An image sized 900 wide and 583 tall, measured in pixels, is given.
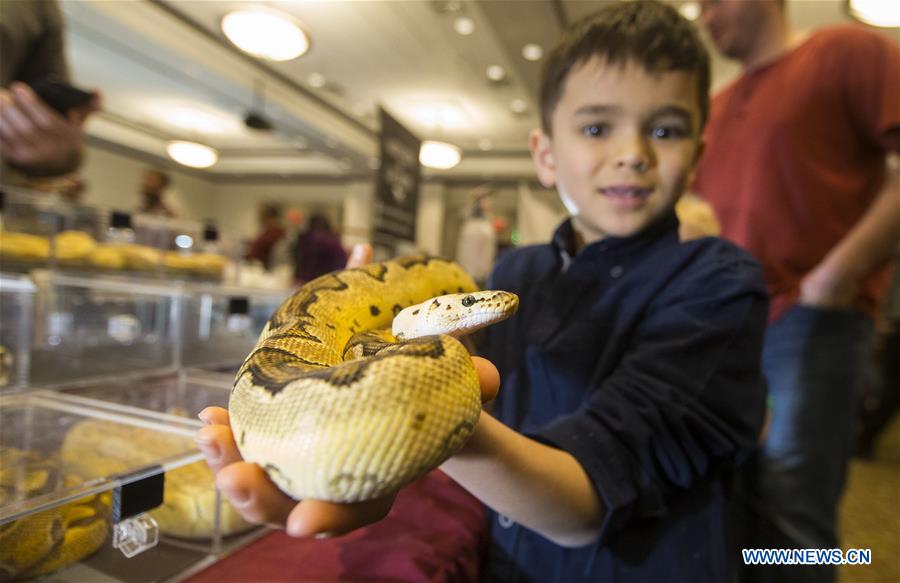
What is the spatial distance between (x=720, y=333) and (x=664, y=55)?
0.79 meters

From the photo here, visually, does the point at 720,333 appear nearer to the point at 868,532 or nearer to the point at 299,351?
the point at 299,351

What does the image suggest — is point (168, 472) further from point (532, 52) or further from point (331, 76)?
point (331, 76)

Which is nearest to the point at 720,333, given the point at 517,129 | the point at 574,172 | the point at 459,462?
the point at 574,172

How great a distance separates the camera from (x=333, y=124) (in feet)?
33.9

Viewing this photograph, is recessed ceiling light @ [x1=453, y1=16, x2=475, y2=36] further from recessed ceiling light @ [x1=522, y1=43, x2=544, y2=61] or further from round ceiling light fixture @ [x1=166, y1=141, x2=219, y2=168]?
round ceiling light fixture @ [x1=166, y1=141, x2=219, y2=168]

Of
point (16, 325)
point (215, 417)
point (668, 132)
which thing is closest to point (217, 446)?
point (215, 417)

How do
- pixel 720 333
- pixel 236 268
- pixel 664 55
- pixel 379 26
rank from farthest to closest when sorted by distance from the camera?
pixel 236 268 → pixel 379 26 → pixel 664 55 → pixel 720 333

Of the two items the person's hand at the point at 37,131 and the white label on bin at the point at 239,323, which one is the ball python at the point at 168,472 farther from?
the person's hand at the point at 37,131

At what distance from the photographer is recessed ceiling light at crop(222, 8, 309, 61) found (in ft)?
8.31

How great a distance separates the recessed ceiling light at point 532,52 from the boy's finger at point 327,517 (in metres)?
5.31

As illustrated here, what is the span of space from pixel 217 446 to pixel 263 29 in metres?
2.66

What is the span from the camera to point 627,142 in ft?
4.51

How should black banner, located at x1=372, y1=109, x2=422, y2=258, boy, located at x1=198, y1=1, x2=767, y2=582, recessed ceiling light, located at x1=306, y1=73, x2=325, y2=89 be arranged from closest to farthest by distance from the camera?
boy, located at x1=198, y1=1, x2=767, y2=582 → black banner, located at x1=372, y1=109, x2=422, y2=258 → recessed ceiling light, located at x1=306, y1=73, x2=325, y2=89

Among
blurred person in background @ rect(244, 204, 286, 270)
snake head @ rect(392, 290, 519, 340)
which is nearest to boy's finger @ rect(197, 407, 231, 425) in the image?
snake head @ rect(392, 290, 519, 340)
